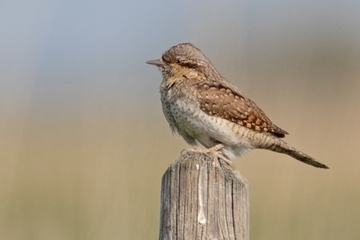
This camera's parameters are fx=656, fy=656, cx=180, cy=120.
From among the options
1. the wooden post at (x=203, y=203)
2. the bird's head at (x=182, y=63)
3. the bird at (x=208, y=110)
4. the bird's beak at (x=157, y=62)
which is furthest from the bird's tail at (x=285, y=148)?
the wooden post at (x=203, y=203)

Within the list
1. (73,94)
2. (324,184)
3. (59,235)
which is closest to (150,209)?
(59,235)

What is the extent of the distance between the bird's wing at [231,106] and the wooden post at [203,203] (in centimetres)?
145

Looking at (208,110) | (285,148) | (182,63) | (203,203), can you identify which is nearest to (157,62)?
(182,63)

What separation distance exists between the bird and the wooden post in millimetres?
1307

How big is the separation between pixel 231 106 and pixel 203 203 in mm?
1641

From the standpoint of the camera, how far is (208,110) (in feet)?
11.4

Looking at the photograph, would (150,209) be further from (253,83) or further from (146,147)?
(253,83)

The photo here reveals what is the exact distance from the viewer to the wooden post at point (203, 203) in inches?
78.2

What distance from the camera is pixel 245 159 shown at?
4.67 metres

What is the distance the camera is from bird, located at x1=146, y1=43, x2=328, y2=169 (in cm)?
348

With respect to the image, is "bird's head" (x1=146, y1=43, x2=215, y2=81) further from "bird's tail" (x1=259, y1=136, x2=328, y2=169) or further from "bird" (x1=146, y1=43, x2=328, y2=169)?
"bird's tail" (x1=259, y1=136, x2=328, y2=169)

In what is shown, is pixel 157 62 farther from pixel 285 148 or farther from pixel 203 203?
pixel 203 203

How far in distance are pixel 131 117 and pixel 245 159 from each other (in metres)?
1.04

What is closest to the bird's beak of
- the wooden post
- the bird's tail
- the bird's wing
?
the bird's wing
